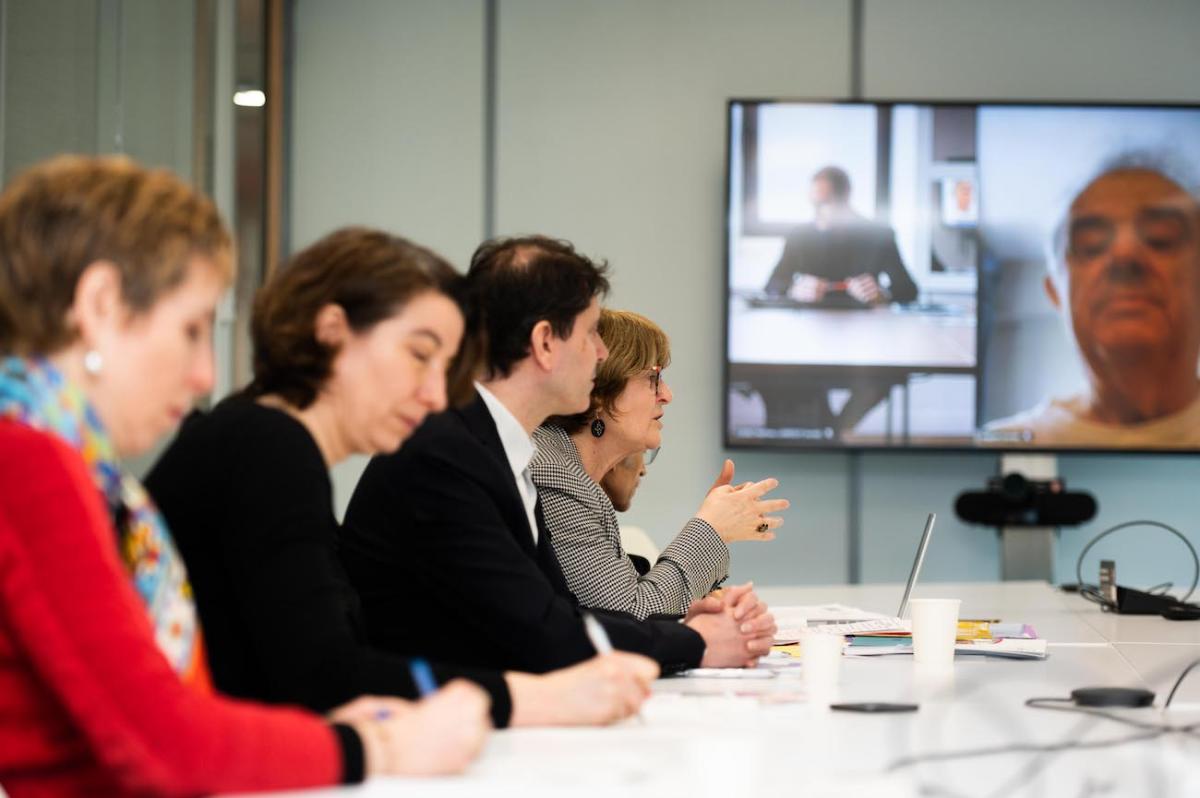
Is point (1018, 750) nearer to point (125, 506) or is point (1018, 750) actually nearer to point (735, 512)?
point (125, 506)

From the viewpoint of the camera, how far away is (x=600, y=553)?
2309 millimetres

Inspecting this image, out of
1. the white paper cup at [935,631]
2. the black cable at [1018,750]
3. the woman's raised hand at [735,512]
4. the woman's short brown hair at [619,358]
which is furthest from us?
the woman's short brown hair at [619,358]

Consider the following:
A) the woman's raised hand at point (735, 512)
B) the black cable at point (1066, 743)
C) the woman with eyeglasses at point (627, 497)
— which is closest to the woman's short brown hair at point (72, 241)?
the black cable at point (1066, 743)

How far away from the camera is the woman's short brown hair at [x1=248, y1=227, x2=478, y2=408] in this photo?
150 cm


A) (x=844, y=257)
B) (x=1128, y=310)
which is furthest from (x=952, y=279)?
(x=1128, y=310)

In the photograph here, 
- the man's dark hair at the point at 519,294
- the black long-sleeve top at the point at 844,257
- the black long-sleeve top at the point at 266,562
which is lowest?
the black long-sleeve top at the point at 266,562

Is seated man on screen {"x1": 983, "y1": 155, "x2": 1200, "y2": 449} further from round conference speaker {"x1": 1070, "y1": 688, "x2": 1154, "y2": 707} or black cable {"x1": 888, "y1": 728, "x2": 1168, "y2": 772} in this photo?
black cable {"x1": 888, "y1": 728, "x2": 1168, "y2": 772}

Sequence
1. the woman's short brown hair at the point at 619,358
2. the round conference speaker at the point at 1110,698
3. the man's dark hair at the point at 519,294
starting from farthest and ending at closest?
the woman's short brown hair at the point at 619,358, the man's dark hair at the point at 519,294, the round conference speaker at the point at 1110,698

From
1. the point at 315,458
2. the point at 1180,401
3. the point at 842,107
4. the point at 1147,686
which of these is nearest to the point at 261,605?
the point at 315,458

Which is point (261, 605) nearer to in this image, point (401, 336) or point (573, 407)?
point (401, 336)

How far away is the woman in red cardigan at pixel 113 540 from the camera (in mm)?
1035

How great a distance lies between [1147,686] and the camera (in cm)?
186

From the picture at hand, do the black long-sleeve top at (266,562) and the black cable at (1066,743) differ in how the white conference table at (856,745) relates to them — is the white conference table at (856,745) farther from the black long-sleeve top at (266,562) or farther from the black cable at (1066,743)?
the black long-sleeve top at (266,562)

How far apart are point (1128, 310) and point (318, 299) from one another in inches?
158
